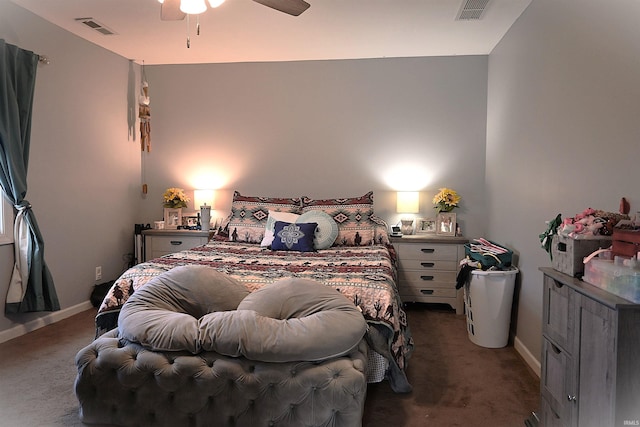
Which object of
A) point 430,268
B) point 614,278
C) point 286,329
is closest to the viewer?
point 614,278

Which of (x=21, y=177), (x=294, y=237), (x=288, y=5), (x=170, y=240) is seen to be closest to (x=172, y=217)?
(x=170, y=240)

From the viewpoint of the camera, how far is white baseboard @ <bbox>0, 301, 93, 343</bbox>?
3.01 meters

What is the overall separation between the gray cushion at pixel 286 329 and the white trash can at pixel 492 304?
4.77ft

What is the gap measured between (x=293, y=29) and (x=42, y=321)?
3201 millimetres

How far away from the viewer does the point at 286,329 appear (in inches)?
68.8

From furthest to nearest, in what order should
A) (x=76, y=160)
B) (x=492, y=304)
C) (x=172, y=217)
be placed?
(x=172, y=217), (x=76, y=160), (x=492, y=304)

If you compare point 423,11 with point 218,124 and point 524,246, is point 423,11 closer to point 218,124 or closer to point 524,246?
point 524,246

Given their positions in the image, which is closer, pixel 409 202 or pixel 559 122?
pixel 559 122

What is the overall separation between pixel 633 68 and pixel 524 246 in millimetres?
1464

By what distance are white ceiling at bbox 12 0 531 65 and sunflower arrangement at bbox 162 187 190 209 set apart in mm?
1420

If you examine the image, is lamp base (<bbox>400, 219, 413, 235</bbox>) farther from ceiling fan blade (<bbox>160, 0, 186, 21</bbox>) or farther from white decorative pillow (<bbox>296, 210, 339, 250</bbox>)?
ceiling fan blade (<bbox>160, 0, 186, 21</bbox>)

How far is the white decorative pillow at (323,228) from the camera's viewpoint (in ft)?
11.2

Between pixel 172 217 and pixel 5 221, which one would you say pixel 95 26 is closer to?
pixel 5 221

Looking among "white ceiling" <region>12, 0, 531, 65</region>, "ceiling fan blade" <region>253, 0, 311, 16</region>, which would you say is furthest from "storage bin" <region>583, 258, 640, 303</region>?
"white ceiling" <region>12, 0, 531, 65</region>
